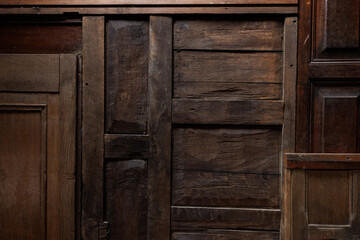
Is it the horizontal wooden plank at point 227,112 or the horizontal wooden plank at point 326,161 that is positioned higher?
the horizontal wooden plank at point 227,112

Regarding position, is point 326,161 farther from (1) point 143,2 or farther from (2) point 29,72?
(2) point 29,72

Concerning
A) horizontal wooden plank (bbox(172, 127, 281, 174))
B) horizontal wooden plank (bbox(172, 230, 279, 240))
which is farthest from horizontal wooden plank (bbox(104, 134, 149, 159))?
horizontal wooden plank (bbox(172, 230, 279, 240))

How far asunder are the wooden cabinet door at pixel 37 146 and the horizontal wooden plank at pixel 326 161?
1.00m

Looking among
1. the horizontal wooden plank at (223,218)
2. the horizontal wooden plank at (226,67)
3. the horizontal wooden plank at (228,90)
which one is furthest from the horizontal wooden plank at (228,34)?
the horizontal wooden plank at (223,218)

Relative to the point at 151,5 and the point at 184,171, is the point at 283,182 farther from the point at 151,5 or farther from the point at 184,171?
the point at 151,5

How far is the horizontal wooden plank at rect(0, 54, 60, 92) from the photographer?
1097 millimetres

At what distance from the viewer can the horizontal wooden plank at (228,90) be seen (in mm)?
1079

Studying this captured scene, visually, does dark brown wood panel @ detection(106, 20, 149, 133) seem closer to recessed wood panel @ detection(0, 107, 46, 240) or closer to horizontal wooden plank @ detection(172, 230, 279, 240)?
recessed wood panel @ detection(0, 107, 46, 240)

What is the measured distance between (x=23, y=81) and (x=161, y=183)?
79 centimetres

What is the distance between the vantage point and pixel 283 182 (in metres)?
1.07

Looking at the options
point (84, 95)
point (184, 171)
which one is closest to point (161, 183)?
point (184, 171)

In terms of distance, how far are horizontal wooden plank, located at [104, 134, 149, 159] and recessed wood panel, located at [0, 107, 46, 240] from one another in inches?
12.4

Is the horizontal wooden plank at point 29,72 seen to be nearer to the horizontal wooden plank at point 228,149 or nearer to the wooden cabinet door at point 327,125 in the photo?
the horizontal wooden plank at point 228,149

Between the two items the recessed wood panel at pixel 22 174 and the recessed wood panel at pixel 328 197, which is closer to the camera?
the recessed wood panel at pixel 328 197
